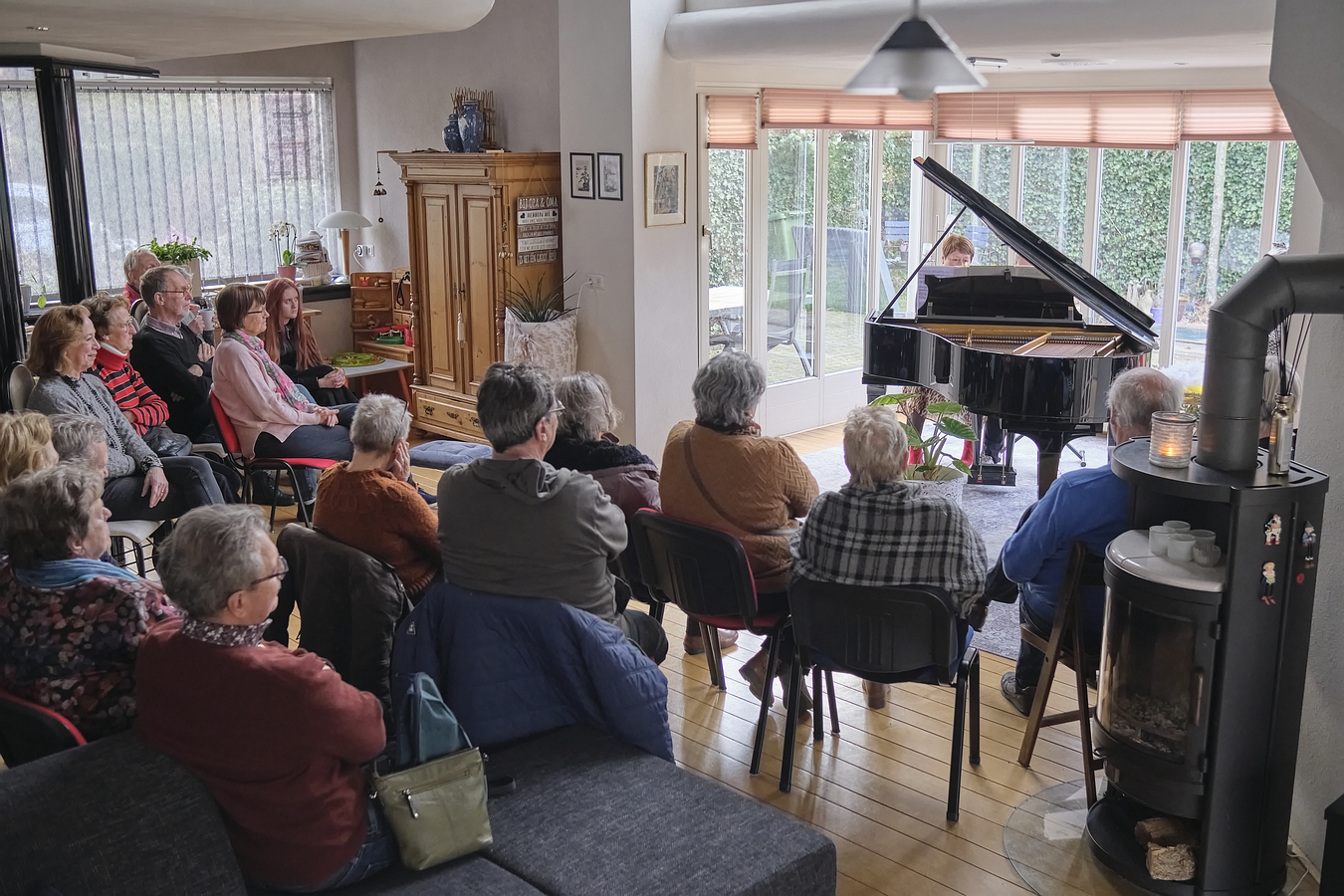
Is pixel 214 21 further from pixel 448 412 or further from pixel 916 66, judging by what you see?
pixel 916 66

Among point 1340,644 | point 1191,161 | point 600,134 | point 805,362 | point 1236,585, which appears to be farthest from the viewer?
point 805,362

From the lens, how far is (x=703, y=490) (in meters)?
3.78

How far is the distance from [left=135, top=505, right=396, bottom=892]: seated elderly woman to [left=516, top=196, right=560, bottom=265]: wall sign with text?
5044 millimetres

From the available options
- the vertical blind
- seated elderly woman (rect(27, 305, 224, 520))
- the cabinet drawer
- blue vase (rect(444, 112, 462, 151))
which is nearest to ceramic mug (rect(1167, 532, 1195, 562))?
seated elderly woman (rect(27, 305, 224, 520))

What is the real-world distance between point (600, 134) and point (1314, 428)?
4.62 metres

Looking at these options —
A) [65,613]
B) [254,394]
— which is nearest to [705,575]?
[65,613]

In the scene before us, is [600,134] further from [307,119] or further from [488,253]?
[307,119]

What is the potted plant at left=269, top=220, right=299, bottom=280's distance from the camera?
8.66 metres

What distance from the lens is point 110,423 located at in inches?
190

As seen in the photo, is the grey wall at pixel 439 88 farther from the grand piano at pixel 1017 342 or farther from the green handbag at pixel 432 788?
the green handbag at pixel 432 788

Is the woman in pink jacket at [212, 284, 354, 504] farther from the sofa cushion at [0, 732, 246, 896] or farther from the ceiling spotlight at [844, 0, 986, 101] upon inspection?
the ceiling spotlight at [844, 0, 986, 101]

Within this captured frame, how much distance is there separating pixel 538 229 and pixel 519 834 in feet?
17.2

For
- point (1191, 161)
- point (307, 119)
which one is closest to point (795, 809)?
point (1191, 161)

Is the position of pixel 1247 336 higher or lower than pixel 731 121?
lower
